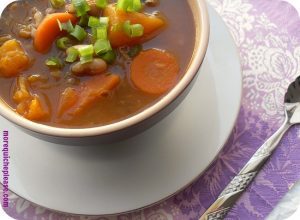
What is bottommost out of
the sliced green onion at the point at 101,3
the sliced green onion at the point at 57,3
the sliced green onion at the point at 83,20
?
the sliced green onion at the point at 83,20

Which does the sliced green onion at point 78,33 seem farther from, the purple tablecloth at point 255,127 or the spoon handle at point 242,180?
the spoon handle at point 242,180

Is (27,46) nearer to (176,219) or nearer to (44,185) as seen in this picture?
(44,185)

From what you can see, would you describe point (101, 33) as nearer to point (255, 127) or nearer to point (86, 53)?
point (86, 53)

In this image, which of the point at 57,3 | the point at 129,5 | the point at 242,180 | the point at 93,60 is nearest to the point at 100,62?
the point at 93,60

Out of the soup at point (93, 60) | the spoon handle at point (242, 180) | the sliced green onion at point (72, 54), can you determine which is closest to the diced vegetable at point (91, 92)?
the soup at point (93, 60)

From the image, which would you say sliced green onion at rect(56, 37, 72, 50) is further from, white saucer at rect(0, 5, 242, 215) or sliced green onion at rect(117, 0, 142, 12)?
white saucer at rect(0, 5, 242, 215)

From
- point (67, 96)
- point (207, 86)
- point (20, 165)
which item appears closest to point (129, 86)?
point (67, 96)
